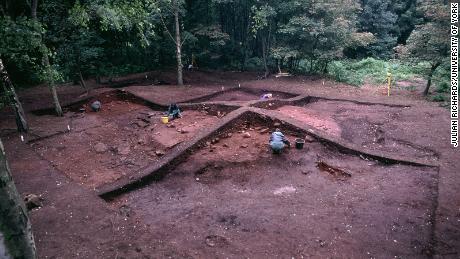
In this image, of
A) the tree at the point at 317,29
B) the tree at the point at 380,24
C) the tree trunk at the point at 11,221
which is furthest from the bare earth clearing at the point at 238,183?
the tree at the point at 380,24

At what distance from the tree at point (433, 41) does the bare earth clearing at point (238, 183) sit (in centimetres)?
178

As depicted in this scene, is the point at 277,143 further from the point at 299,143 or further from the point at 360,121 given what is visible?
the point at 360,121

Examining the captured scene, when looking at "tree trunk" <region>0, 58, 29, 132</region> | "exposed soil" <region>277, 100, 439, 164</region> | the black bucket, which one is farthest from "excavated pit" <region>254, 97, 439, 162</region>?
"tree trunk" <region>0, 58, 29, 132</region>

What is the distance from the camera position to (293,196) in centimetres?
681

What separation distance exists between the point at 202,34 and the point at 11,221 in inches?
591

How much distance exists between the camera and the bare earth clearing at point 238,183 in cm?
520

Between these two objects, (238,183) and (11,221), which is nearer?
(11,221)

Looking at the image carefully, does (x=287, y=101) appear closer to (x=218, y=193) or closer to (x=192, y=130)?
(x=192, y=130)

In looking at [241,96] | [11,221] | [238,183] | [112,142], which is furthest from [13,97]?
[241,96]

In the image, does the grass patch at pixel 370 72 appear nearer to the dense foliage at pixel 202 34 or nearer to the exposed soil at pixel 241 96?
the dense foliage at pixel 202 34

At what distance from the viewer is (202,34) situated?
16453mm

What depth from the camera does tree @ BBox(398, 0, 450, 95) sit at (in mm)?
12016

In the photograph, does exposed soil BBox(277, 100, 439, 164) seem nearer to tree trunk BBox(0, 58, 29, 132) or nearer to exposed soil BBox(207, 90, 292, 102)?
exposed soil BBox(207, 90, 292, 102)

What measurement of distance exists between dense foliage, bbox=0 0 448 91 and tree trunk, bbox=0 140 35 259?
22.2ft
